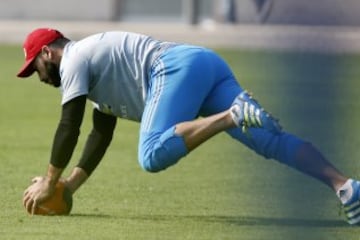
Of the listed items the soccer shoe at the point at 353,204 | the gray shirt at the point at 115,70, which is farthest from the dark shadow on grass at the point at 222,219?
the gray shirt at the point at 115,70

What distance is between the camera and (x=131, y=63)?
891 centimetres

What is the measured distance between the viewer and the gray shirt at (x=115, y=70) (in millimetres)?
8828

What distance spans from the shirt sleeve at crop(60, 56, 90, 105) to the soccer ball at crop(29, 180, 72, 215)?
2.37 ft

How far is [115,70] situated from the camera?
8.88 meters

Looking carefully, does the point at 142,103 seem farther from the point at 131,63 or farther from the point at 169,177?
the point at 169,177

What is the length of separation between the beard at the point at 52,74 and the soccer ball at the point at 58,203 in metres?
0.67

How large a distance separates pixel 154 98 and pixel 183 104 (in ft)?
0.59

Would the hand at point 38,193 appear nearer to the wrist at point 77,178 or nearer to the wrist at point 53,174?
the wrist at point 53,174

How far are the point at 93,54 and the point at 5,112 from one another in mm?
7272

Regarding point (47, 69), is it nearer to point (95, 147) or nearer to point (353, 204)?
point (95, 147)

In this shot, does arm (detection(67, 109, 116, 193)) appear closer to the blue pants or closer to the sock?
the blue pants

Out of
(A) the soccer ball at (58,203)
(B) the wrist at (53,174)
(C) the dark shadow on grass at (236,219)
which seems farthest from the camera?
(A) the soccer ball at (58,203)

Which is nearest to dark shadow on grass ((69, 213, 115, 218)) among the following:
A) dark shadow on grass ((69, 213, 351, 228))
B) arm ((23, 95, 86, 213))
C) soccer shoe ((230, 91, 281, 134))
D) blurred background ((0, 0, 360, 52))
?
dark shadow on grass ((69, 213, 351, 228))

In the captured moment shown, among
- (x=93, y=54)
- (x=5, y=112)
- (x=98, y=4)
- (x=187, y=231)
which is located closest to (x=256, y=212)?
(x=187, y=231)
